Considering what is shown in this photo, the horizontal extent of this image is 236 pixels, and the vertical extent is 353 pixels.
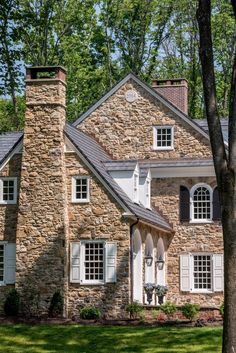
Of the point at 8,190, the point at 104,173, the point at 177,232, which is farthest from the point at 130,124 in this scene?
the point at 8,190

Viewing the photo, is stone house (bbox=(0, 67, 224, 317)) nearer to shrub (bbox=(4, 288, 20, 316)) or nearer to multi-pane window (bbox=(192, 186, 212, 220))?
shrub (bbox=(4, 288, 20, 316))

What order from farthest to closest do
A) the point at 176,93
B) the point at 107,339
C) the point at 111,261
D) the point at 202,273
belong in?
the point at 176,93, the point at 202,273, the point at 111,261, the point at 107,339

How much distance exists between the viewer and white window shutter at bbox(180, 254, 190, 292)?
35375 millimetres

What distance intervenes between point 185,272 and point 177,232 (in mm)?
1716

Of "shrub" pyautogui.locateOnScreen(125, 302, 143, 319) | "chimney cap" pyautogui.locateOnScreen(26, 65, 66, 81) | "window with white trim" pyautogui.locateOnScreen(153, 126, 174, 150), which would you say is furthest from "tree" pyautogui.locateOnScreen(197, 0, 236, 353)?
"window with white trim" pyautogui.locateOnScreen(153, 126, 174, 150)

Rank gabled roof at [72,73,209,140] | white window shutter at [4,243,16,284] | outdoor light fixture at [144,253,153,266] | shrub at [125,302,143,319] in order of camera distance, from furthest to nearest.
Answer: gabled roof at [72,73,209,140] → outdoor light fixture at [144,253,153,266] → white window shutter at [4,243,16,284] → shrub at [125,302,143,319]

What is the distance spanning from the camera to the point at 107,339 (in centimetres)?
2239

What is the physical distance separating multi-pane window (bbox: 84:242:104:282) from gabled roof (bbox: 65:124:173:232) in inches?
71.8

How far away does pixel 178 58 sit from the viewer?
5709cm

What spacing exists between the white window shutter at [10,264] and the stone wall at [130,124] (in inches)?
336

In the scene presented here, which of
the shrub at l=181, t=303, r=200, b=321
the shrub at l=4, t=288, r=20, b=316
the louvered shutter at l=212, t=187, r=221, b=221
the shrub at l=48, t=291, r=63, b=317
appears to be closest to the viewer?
the shrub at l=181, t=303, r=200, b=321

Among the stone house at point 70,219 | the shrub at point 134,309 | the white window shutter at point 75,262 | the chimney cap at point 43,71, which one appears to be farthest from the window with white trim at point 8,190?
the shrub at point 134,309

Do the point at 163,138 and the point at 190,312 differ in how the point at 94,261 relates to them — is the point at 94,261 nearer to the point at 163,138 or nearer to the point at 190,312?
the point at 190,312

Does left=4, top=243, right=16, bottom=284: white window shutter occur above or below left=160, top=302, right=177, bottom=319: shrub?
above
